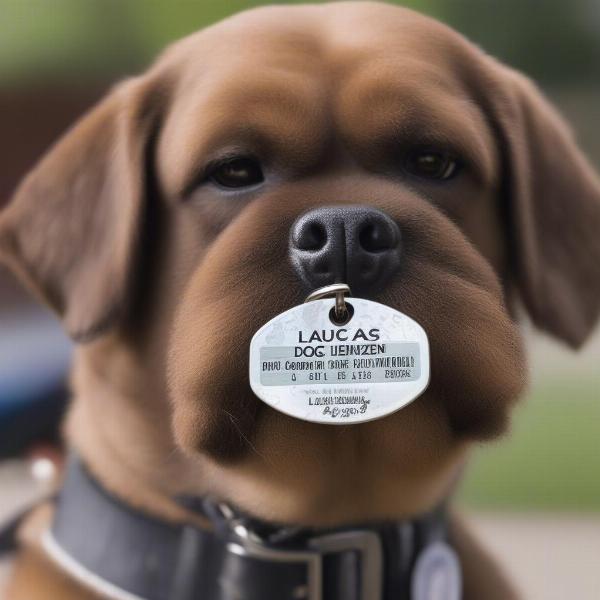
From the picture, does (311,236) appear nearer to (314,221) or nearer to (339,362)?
(314,221)

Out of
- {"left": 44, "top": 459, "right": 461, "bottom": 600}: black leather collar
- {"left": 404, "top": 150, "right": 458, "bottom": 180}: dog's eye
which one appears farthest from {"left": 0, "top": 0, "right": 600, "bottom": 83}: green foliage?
{"left": 44, "top": 459, "right": 461, "bottom": 600}: black leather collar

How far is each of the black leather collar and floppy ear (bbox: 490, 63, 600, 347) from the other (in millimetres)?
373

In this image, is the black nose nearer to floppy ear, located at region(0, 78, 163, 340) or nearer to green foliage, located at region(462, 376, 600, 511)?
floppy ear, located at region(0, 78, 163, 340)

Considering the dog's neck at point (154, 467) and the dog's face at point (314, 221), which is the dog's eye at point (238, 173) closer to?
the dog's face at point (314, 221)

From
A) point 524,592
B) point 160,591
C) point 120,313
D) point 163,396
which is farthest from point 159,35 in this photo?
point 524,592

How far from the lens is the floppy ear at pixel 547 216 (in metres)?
1.38

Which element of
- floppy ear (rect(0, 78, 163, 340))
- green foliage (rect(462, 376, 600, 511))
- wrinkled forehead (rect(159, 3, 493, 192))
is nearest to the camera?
wrinkled forehead (rect(159, 3, 493, 192))

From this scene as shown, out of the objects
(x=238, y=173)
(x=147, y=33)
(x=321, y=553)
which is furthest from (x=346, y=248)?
(x=147, y=33)

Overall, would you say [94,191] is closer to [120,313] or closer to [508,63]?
[120,313]

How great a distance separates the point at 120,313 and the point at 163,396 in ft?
0.47

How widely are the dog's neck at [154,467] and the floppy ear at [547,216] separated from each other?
28 cm

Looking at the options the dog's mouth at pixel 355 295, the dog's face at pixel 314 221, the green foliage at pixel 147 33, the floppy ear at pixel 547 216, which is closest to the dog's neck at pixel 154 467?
the dog's face at pixel 314 221

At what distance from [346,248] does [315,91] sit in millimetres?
274

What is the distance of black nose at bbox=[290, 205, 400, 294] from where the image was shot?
108cm
